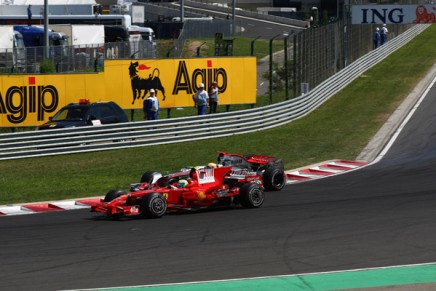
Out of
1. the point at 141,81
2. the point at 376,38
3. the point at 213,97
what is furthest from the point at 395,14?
the point at 141,81

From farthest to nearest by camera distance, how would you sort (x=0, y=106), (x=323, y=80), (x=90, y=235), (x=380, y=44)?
(x=380, y=44), (x=323, y=80), (x=0, y=106), (x=90, y=235)

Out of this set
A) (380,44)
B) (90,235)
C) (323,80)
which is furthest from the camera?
(380,44)


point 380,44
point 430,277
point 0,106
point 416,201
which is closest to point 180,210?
point 416,201

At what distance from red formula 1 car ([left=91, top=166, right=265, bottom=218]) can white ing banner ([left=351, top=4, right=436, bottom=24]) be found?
31134 mm

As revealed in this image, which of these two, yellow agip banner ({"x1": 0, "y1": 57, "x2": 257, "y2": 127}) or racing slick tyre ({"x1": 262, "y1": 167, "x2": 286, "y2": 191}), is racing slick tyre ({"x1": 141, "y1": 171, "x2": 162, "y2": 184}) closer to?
racing slick tyre ({"x1": 262, "y1": 167, "x2": 286, "y2": 191})

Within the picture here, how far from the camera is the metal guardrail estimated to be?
94.9 feet

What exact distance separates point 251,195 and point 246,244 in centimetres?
380

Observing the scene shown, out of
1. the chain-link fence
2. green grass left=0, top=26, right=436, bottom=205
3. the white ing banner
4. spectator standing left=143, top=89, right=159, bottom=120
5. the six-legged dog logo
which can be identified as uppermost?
the white ing banner

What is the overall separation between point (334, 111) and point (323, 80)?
12.5ft

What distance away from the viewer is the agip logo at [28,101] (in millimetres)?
32125

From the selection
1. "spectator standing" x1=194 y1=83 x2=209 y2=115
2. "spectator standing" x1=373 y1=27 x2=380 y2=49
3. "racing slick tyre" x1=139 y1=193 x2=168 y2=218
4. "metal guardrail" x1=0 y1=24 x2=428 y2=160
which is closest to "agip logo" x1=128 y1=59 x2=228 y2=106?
"spectator standing" x1=194 y1=83 x2=209 y2=115

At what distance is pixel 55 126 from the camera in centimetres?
2975

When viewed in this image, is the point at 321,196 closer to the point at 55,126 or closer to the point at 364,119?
the point at 55,126

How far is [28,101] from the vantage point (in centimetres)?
3247
